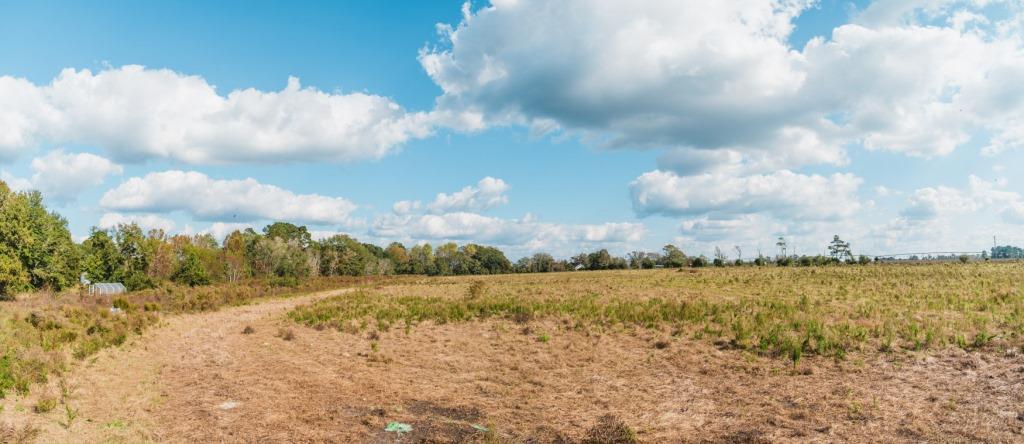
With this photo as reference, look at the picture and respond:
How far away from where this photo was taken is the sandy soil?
9.72m

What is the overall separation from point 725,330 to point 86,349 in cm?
2126

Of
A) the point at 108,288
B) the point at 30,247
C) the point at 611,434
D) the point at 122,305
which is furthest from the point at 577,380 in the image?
the point at 108,288

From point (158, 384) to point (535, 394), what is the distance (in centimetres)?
1001

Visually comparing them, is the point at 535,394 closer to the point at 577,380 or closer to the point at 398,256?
the point at 577,380

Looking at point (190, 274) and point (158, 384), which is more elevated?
point (190, 274)

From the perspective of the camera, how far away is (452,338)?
20.1 meters

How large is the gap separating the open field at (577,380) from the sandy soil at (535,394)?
0.06 metres

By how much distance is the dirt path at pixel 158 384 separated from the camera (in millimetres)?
10242

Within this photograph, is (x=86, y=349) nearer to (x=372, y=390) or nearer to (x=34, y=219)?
(x=372, y=390)

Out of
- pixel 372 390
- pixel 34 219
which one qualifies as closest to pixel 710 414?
pixel 372 390

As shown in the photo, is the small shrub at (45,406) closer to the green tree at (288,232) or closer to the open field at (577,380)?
the open field at (577,380)

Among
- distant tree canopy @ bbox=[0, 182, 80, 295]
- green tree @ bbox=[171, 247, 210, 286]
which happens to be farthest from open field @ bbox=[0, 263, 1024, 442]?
green tree @ bbox=[171, 247, 210, 286]

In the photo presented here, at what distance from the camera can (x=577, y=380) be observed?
13844 millimetres

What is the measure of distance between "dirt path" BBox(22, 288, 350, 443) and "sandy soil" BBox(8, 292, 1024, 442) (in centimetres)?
6
